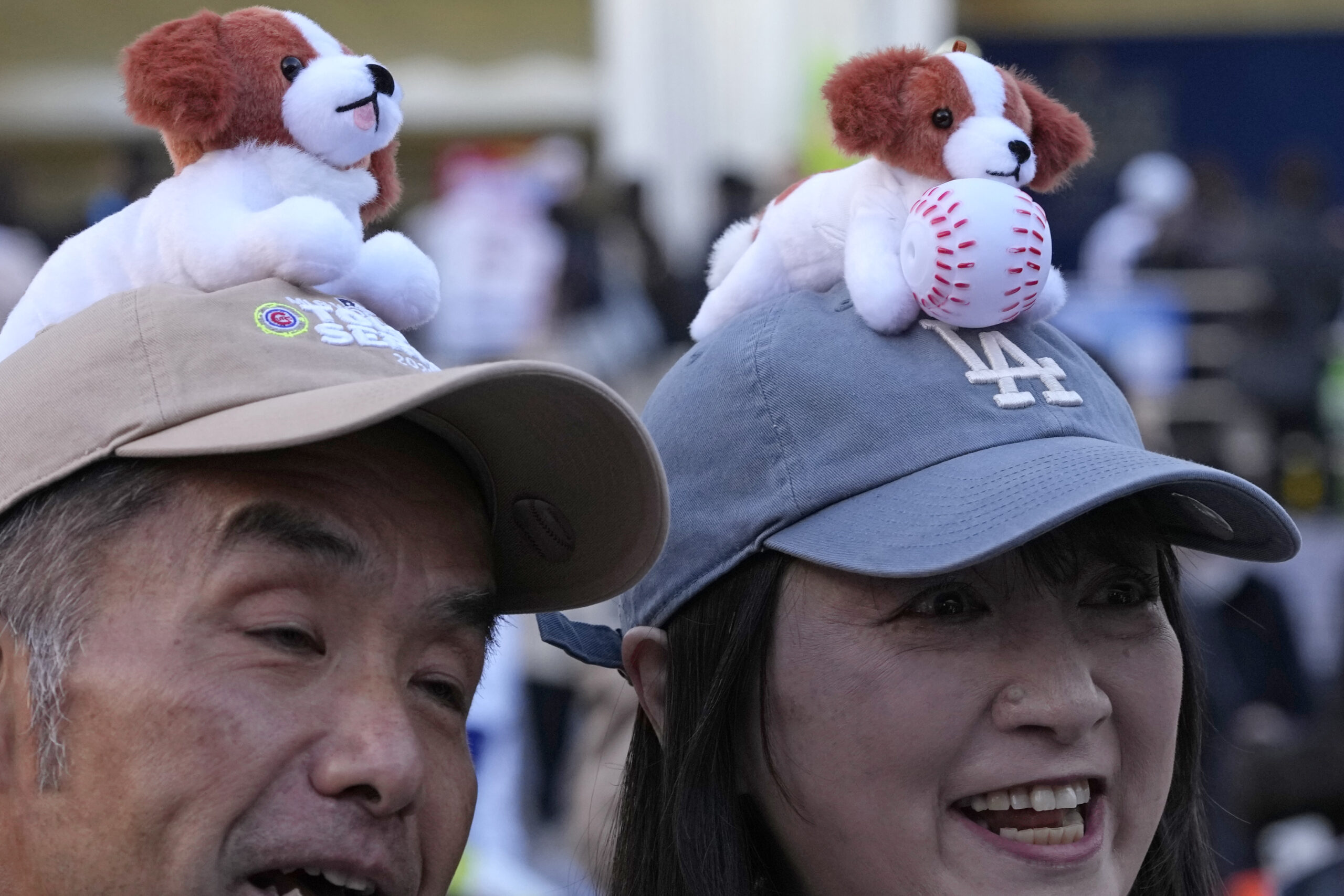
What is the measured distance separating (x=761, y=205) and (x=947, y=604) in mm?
8079

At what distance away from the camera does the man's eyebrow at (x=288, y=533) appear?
5.20 feet

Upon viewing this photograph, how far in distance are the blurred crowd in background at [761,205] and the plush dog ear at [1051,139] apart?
13 cm

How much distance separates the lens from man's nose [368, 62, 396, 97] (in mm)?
1824

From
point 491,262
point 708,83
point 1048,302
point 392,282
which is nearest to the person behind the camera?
point 392,282

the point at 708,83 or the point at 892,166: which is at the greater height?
the point at 892,166

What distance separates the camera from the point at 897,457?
1840mm

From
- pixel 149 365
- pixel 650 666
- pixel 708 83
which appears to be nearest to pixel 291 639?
pixel 149 365

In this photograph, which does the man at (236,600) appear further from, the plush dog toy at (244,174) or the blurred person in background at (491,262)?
the blurred person in background at (491,262)

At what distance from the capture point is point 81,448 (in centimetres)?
162

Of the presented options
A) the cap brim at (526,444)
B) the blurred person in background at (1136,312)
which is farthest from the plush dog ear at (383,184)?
the blurred person in background at (1136,312)

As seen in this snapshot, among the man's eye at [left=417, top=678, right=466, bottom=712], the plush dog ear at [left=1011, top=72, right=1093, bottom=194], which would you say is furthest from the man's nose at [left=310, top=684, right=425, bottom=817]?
the plush dog ear at [left=1011, top=72, right=1093, bottom=194]

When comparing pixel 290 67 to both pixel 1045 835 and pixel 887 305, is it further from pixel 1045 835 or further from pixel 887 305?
pixel 1045 835

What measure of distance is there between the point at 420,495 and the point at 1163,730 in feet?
2.82

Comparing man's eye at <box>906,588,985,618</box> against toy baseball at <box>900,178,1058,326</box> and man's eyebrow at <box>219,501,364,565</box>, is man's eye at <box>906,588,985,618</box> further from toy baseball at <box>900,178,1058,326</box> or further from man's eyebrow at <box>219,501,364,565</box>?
man's eyebrow at <box>219,501,364,565</box>
